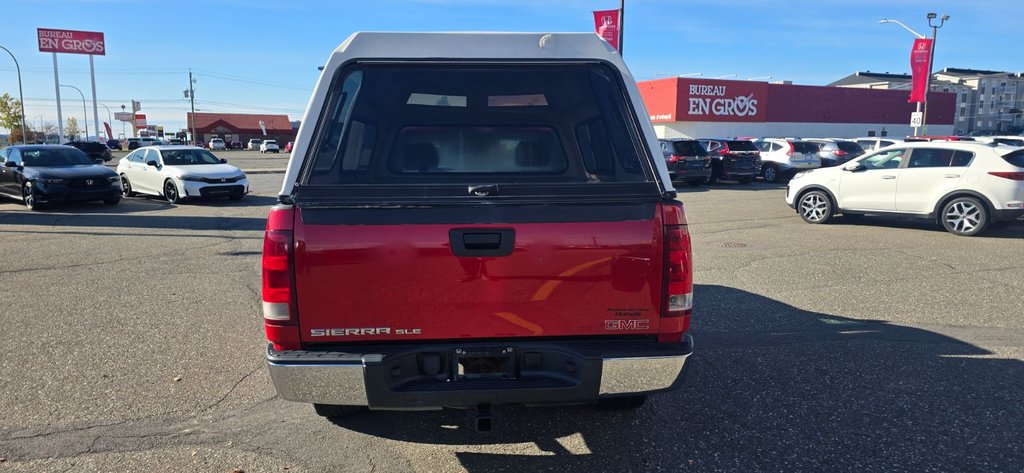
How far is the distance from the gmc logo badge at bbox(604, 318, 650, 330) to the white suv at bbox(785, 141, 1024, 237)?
9808 mm

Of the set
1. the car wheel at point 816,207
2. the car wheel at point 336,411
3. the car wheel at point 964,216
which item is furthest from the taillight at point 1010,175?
the car wheel at point 336,411

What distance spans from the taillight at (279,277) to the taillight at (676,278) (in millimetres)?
1613

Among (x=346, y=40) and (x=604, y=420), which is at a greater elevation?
(x=346, y=40)

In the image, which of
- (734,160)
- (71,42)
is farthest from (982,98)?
(71,42)

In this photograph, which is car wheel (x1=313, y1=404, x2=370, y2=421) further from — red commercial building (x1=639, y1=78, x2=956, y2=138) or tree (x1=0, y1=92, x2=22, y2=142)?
tree (x1=0, y1=92, x2=22, y2=142)

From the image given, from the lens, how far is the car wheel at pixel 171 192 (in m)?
15.8

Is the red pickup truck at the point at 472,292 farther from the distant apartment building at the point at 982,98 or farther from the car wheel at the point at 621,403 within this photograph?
the distant apartment building at the point at 982,98

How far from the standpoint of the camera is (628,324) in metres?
2.99

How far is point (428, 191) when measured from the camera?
2908 millimetres

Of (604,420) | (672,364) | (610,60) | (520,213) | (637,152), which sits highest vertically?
(610,60)

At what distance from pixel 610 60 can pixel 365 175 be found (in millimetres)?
1637

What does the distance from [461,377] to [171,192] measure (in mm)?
15422

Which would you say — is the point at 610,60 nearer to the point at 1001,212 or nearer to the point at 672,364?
the point at 672,364

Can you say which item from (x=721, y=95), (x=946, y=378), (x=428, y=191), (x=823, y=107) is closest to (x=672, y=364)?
(x=428, y=191)
